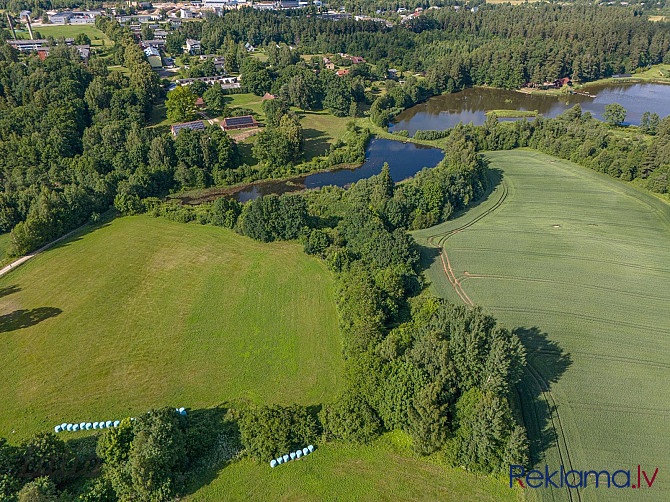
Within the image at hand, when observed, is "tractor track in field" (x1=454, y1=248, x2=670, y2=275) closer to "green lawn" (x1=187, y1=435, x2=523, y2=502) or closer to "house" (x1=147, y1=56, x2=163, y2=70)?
"green lawn" (x1=187, y1=435, x2=523, y2=502)

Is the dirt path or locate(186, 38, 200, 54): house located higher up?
locate(186, 38, 200, 54): house

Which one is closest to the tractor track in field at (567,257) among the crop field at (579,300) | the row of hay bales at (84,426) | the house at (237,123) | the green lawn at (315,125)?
the crop field at (579,300)

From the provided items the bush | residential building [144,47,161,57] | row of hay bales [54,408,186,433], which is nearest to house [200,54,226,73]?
residential building [144,47,161,57]

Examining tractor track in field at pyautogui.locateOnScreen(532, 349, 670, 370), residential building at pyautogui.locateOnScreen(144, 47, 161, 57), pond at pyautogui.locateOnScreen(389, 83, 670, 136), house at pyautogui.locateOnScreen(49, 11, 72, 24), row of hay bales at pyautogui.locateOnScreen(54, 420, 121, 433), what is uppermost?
house at pyautogui.locateOnScreen(49, 11, 72, 24)

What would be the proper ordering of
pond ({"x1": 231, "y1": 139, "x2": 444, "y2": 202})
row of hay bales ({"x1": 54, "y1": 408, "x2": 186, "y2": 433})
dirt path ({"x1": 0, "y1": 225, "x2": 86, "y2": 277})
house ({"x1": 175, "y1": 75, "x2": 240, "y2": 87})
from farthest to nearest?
house ({"x1": 175, "y1": 75, "x2": 240, "y2": 87}) < pond ({"x1": 231, "y1": 139, "x2": 444, "y2": 202}) < dirt path ({"x1": 0, "y1": 225, "x2": 86, "y2": 277}) < row of hay bales ({"x1": 54, "y1": 408, "x2": 186, "y2": 433})

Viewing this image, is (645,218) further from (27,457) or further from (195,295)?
(27,457)

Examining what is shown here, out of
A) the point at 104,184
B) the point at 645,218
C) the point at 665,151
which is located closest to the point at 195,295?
the point at 104,184

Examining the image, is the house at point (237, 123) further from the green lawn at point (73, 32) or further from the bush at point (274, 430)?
the green lawn at point (73, 32)
